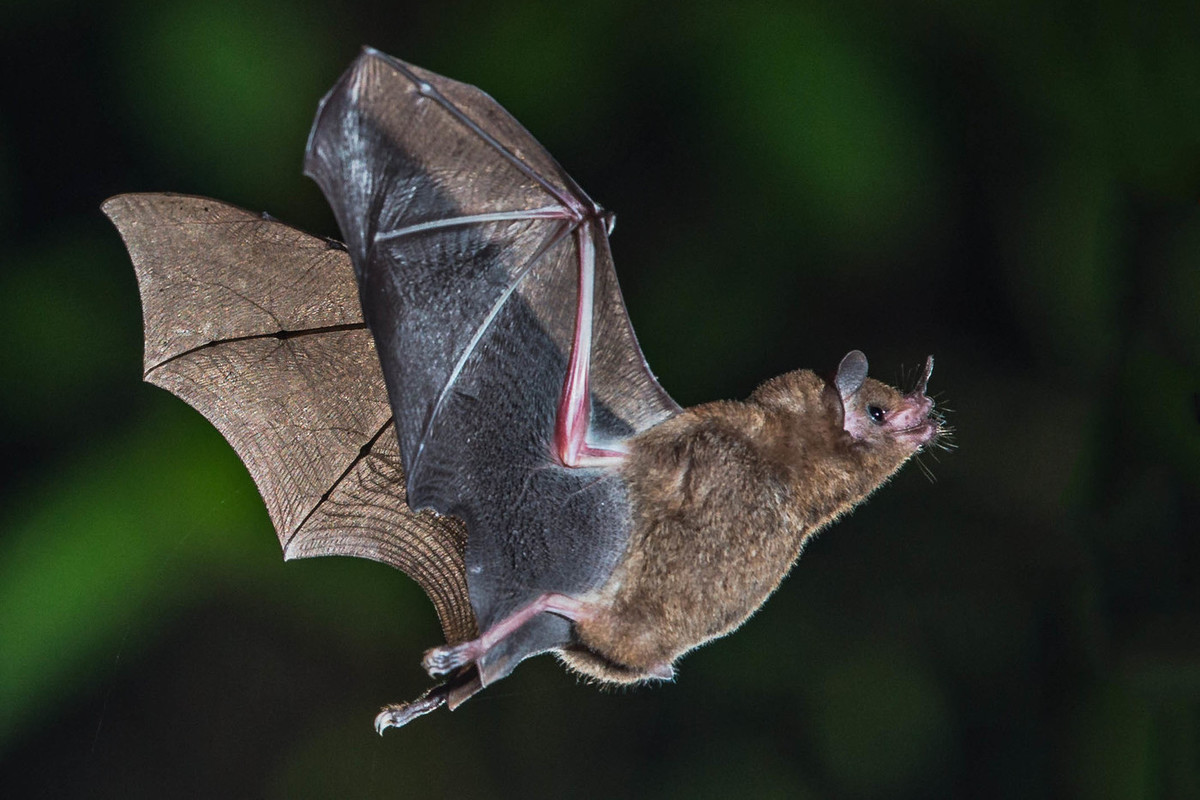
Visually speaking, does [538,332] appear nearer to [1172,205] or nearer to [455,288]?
[455,288]

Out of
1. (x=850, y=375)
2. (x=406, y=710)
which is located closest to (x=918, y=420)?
(x=850, y=375)

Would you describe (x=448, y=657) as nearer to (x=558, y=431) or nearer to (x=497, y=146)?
(x=558, y=431)

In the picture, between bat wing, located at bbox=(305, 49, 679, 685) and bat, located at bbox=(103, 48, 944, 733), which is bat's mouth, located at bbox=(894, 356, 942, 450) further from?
bat wing, located at bbox=(305, 49, 679, 685)

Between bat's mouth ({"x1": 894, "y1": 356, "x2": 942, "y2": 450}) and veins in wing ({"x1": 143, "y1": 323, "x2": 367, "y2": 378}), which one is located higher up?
bat's mouth ({"x1": 894, "y1": 356, "x2": 942, "y2": 450})

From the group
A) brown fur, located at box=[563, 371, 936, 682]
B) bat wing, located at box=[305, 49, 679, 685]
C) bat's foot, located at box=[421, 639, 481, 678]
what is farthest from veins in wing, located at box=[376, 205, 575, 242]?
→ bat's foot, located at box=[421, 639, 481, 678]

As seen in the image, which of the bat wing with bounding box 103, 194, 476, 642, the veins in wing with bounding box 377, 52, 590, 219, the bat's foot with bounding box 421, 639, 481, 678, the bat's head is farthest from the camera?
the bat wing with bounding box 103, 194, 476, 642

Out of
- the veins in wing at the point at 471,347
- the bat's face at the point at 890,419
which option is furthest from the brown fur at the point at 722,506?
the veins in wing at the point at 471,347
